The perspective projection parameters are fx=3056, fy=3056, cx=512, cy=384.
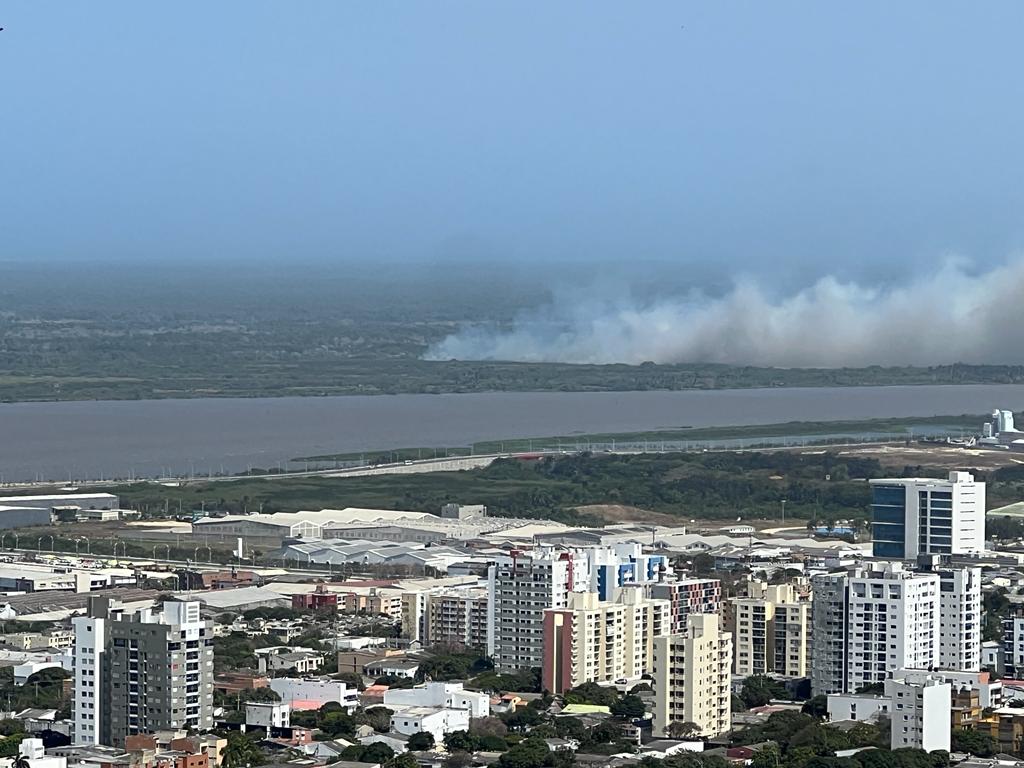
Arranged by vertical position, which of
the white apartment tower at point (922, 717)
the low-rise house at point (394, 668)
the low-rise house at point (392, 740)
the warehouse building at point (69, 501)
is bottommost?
the low-rise house at point (392, 740)

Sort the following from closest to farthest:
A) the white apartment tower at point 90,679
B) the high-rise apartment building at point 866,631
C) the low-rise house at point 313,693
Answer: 1. the white apartment tower at point 90,679
2. the low-rise house at point 313,693
3. the high-rise apartment building at point 866,631

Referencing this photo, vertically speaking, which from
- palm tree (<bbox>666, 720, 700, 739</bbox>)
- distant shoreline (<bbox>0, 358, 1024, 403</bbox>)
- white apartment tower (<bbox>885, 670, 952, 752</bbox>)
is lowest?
palm tree (<bbox>666, 720, 700, 739</bbox>)

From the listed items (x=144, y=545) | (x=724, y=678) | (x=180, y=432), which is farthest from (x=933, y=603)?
(x=180, y=432)

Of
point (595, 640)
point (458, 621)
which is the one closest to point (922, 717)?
point (595, 640)

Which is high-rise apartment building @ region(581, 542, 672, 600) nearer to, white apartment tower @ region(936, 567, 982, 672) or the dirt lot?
white apartment tower @ region(936, 567, 982, 672)

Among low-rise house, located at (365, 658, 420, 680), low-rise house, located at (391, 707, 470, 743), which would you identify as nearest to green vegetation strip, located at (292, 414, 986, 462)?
low-rise house, located at (365, 658, 420, 680)

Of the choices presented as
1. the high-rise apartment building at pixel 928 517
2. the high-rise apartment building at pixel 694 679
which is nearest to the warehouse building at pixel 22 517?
the high-rise apartment building at pixel 928 517

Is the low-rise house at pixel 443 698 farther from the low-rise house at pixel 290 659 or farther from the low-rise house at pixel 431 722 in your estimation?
the low-rise house at pixel 290 659
